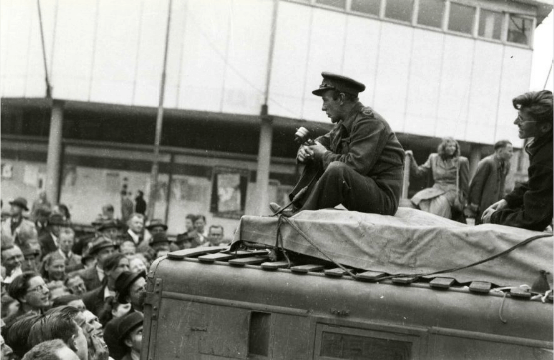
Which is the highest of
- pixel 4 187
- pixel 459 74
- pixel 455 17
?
pixel 455 17

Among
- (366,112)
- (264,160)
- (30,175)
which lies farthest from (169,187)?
(366,112)

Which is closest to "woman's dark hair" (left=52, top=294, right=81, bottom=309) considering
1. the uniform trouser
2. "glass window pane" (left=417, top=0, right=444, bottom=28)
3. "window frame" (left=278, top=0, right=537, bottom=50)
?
the uniform trouser

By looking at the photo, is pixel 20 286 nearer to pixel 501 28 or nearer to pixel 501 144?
pixel 501 144

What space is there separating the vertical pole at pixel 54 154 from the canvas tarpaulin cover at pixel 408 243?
19344 millimetres

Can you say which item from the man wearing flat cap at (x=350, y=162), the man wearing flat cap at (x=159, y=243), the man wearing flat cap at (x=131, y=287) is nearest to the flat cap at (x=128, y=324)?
the man wearing flat cap at (x=131, y=287)

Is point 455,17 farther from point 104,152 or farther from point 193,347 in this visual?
point 193,347

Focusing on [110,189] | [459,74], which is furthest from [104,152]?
[459,74]

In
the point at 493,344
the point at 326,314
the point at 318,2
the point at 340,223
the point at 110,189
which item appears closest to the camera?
the point at 493,344

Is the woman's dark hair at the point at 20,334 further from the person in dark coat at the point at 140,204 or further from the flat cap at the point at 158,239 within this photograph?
the person in dark coat at the point at 140,204

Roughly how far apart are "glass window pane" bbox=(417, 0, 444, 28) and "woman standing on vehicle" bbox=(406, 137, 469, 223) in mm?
11578

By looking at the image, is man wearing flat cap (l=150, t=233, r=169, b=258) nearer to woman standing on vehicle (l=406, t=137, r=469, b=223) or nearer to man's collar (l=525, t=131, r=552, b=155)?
woman standing on vehicle (l=406, t=137, r=469, b=223)

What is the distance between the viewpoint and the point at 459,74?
23.0 metres

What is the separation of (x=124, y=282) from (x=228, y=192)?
623 inches

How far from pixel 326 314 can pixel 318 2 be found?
60.3 feet
